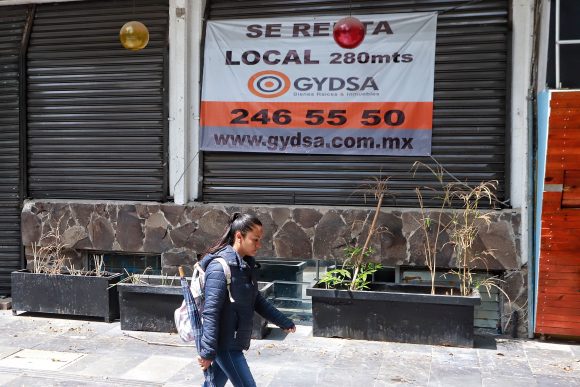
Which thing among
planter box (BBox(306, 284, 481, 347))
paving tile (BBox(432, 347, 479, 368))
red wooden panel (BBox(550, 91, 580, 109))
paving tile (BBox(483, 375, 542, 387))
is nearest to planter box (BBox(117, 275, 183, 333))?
planter box (BBox(306, 284, 481, 347))

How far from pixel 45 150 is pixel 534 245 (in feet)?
23.6

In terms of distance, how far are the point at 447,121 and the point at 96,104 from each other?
5.12m

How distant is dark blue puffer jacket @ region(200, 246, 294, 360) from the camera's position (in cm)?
419

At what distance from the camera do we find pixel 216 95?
28.8 feet

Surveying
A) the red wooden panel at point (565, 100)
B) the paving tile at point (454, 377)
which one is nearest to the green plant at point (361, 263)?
the paving tile at point (454, 377)

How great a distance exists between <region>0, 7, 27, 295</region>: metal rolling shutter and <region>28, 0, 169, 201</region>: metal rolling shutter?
0.73 ft

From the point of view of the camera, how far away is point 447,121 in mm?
8156

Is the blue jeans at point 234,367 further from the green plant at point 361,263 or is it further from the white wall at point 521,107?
the white wall at point 521,107

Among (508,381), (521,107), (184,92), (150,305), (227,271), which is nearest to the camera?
(227,271)

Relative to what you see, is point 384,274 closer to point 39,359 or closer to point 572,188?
point 572,188

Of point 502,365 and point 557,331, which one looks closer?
point 502,365

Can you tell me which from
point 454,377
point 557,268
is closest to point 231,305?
point 454,377

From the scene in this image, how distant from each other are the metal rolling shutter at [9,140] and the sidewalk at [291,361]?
6.70 feet

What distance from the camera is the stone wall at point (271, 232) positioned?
25.7ft
